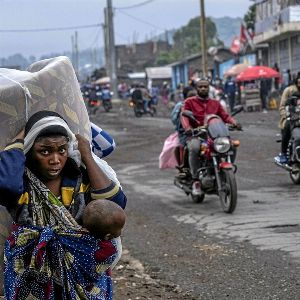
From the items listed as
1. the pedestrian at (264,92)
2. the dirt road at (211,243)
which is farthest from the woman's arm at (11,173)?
the pedestrian at (264,92)

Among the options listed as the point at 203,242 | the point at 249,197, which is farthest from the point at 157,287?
the point at 249,197

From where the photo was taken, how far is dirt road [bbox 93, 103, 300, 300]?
6.02 metres

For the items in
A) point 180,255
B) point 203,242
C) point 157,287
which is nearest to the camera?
point 157,287

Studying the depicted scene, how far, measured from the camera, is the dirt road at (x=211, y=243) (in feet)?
19.7

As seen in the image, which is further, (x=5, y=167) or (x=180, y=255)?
(x=180, y=255)

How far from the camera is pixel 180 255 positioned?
23.7 ft

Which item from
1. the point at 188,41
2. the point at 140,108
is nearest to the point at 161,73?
the point at 188,41

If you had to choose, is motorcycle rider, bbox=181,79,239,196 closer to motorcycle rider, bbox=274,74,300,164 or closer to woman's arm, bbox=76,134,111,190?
motorcycle rider, bbox=274,74,300,164

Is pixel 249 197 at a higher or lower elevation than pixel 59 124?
lower

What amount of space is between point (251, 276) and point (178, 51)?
94039 millimetres

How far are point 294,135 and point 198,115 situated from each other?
5.62 feet

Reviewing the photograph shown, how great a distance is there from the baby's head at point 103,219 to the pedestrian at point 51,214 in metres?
0.04

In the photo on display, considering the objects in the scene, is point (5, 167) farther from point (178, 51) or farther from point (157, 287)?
point (178, 51)

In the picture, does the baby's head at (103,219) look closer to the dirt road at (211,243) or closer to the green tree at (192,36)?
the dirt road at (211,243)
